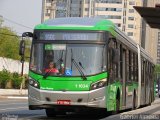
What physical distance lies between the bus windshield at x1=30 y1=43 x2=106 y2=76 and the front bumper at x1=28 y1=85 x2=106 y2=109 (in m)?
0.64

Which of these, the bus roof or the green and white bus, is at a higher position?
the bus roof

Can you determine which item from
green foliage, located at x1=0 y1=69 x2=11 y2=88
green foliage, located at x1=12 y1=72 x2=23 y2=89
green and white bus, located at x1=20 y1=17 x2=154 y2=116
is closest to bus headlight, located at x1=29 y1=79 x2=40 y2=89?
green and white bus, located at x1=20 y1=17 x2=154 y2=116

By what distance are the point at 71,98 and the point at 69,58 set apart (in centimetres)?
134

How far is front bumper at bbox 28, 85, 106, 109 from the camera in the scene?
17297 mm

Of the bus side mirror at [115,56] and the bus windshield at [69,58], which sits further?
the bus side mirror at [115,56]

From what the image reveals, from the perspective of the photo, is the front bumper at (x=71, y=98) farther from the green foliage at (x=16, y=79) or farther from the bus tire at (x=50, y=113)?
the green foliage at (x=16, y=79)

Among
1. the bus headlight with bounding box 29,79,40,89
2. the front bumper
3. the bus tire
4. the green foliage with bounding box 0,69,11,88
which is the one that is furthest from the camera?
the green foliage with bounding box 0,69,11,88

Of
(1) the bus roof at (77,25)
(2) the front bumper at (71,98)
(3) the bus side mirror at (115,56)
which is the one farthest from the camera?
(3) the bus side mirror at (115,56)

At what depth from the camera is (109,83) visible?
1814 centimetres

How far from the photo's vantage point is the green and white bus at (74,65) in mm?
17359

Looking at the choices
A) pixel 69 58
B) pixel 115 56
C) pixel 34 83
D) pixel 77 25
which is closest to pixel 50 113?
pixel 34 83

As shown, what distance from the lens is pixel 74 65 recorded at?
1767 centimetres

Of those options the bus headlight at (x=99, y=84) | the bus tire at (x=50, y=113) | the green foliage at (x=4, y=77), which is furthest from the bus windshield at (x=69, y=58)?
the green foliage at (x=4, y=77)

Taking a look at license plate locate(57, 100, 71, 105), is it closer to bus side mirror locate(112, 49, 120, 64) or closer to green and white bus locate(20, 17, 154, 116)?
green and white bus locate(20, 17, 154, 116)
